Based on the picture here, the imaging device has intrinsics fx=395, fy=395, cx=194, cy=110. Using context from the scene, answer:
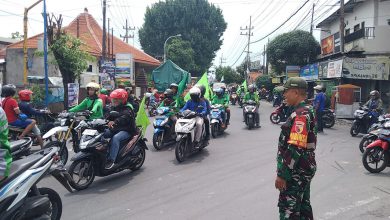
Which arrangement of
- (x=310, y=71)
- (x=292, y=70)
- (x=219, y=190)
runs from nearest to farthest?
(x=219, y=190) < (x=310, y=71) < (x=292, y=70)

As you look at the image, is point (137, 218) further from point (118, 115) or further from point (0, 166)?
point (118, 115)

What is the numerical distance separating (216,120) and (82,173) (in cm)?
676

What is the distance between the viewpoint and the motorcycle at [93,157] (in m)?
6.23

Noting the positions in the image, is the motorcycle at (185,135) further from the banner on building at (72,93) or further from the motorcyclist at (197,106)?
the banner on building at (72,93)

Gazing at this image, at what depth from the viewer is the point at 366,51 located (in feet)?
76.3

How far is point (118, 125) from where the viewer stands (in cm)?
698

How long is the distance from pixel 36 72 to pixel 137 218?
885 inches

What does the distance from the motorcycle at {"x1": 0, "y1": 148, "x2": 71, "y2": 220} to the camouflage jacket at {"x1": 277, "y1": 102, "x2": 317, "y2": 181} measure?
2.40 m

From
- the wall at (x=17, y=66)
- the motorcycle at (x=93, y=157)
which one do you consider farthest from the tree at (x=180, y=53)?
the motorcycle at (x=93, y=157)

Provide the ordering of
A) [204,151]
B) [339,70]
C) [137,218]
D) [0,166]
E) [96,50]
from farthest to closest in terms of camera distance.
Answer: [96,50] < [339,70] < [204,151] < [137,218] < [0,166]

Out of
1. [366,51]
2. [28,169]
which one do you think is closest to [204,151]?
[28,169]

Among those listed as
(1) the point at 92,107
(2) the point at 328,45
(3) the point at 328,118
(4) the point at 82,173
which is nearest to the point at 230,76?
(2) the point at 328,45

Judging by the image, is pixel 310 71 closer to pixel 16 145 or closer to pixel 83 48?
pixel 83 48

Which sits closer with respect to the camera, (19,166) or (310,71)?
(19,166)
